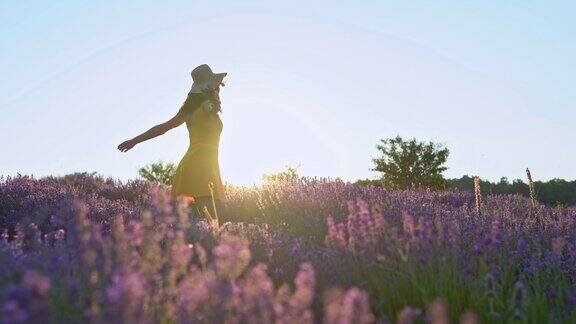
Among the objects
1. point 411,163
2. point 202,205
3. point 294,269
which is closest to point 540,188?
point 411,163

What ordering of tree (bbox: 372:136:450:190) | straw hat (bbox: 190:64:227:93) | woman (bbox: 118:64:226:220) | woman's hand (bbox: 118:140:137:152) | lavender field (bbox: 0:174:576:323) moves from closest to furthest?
1. lavender field (bbox: 0:174:576:323)
2. woman's hand (bbox: 118:140:137:152)
3. woman (bbox: 118:64:226:220)
4. straw hat (bbox: 190:64:227:93)
5. tree (bbox: 372:136:450:190)

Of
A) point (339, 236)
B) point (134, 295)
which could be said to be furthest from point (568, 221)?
point (134, 295)

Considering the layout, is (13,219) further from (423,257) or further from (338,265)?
(423,257)

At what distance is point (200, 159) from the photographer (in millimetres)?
7973

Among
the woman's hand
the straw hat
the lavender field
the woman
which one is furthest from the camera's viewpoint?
the straw hat

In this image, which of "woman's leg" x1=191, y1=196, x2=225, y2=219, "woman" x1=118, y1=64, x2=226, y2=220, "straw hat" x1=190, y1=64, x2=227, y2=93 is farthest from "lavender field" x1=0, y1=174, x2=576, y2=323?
"straw hat" x1=190, y1=64, x2=227, y2=93

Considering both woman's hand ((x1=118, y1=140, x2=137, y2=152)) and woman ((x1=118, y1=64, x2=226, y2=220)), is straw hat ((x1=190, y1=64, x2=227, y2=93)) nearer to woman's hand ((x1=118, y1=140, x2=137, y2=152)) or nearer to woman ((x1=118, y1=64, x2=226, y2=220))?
woman ((x1=118, y1=64, x2=226, y2=220))

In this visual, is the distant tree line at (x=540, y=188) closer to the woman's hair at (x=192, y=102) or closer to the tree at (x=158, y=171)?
the tree at (x=158, y=171)

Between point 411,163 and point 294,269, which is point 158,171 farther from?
point 294,269

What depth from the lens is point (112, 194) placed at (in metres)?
11.7

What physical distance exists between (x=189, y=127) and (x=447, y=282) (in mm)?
4554

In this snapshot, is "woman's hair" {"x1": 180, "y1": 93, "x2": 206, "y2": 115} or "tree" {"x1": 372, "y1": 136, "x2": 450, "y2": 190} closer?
"woman's hair" {"x1": 180, "y1": 93, "x2": 206, "y2": 115}

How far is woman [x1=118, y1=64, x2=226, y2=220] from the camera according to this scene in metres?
7.85

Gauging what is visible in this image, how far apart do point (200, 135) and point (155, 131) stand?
51 cm
